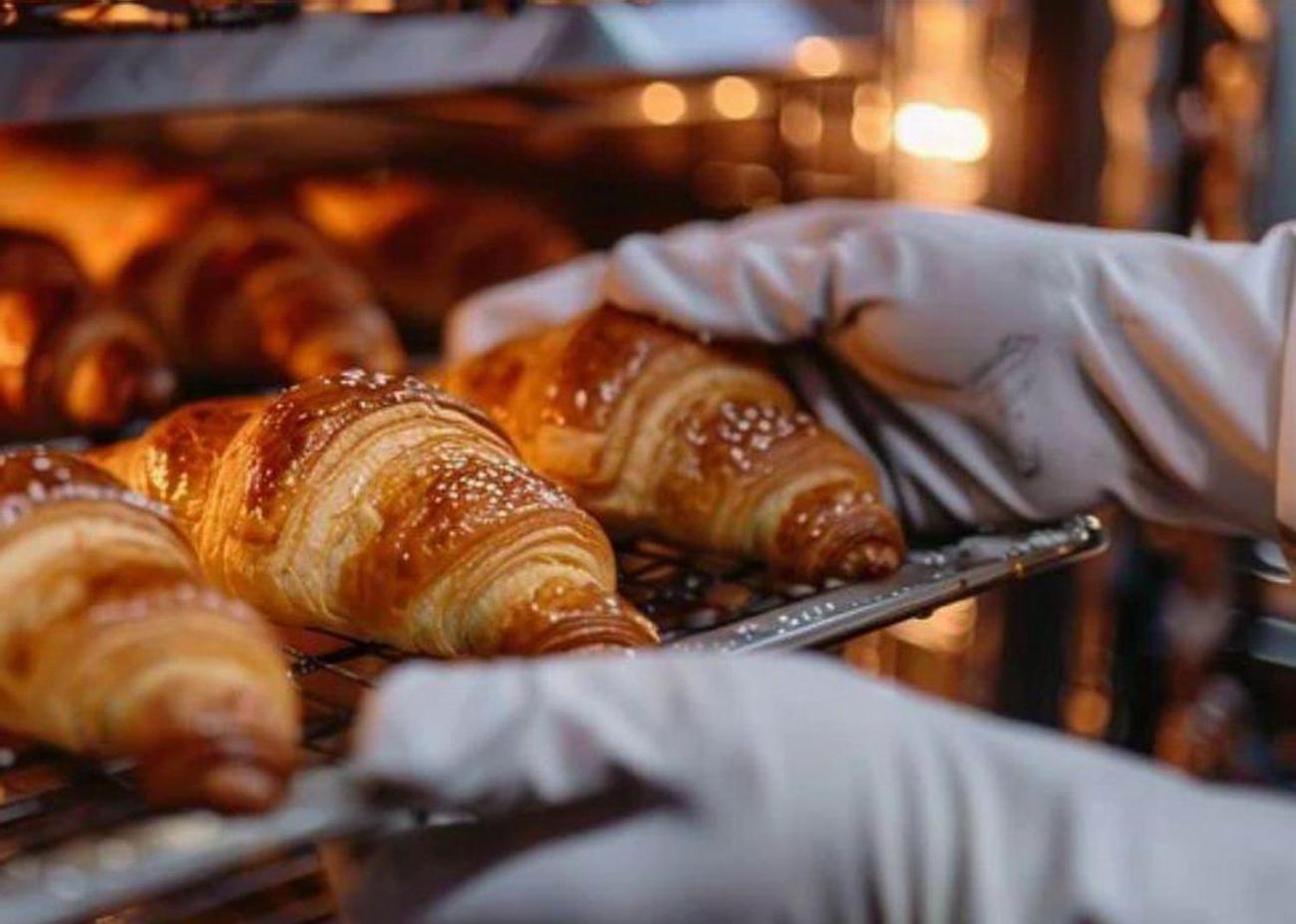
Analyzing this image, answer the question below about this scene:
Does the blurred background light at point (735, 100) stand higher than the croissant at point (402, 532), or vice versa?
the blurred background light at point (735, 100)

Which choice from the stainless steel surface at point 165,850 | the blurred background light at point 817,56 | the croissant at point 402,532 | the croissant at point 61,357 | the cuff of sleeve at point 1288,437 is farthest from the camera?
the blurred background light at point 817,56

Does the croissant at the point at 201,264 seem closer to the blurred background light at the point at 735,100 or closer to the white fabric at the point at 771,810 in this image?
the blurred background light at the point at 735,100

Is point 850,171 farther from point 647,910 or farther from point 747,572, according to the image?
point 647,910

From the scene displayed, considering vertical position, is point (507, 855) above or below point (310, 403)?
below

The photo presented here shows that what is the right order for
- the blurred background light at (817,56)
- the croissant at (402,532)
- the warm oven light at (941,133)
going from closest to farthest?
1. the croissant at (402,532)
2. the blurred background light at (817,56)
3. the warm oven light at (941,133)

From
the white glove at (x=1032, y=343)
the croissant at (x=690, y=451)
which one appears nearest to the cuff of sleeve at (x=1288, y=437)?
the white glove at (x=1032, y=343)

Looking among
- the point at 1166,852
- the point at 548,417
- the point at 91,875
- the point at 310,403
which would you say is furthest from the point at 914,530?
the point at 91,875

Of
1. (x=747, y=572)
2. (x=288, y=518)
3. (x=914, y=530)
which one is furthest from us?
(x=914, y=530)
